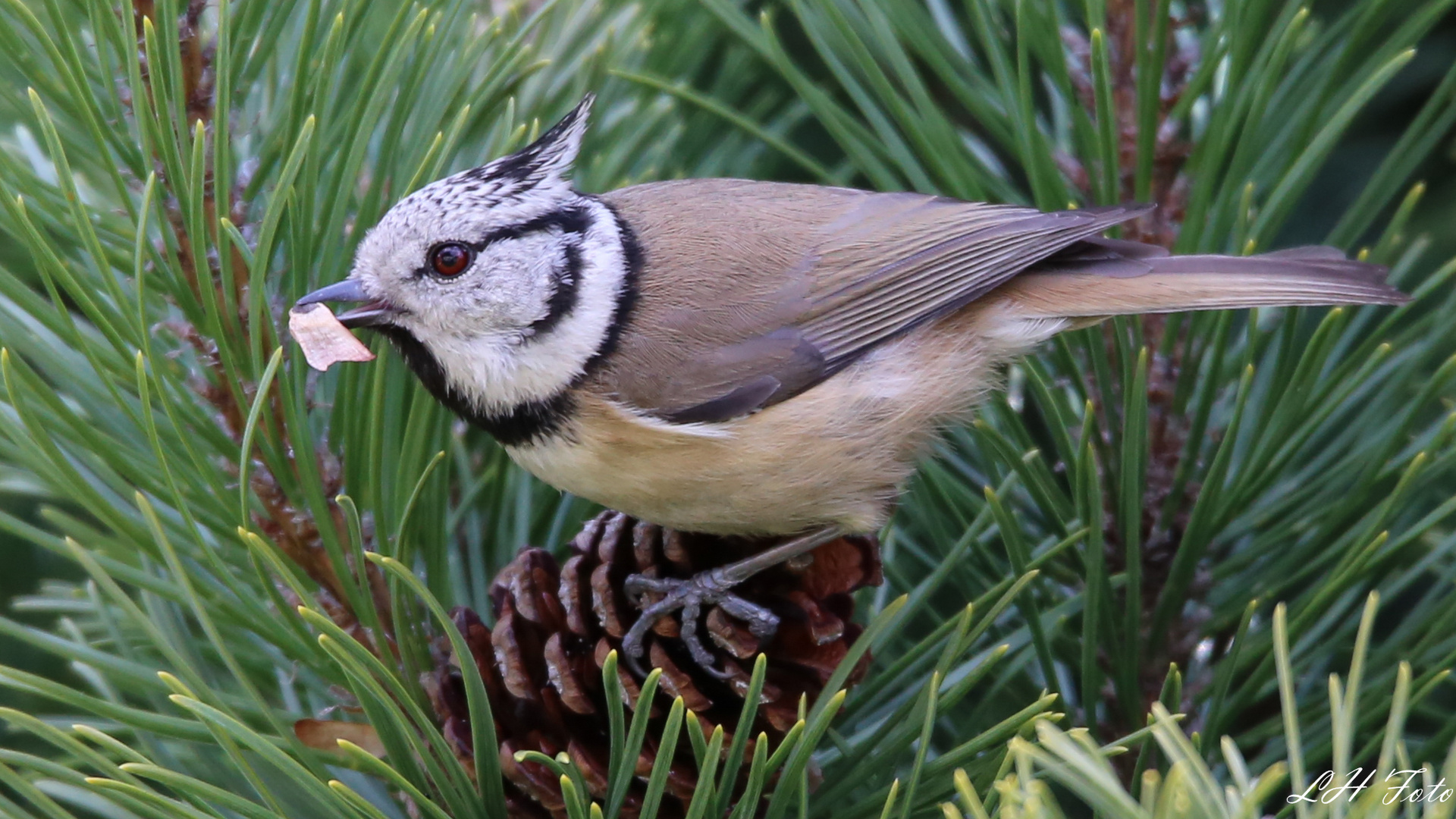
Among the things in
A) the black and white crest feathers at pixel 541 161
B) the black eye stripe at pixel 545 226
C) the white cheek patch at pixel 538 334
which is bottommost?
the white cheek patch at pixel 538 334

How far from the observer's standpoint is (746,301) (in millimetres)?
1592

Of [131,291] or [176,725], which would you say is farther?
[131,291]

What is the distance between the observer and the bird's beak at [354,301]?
1.17 metres

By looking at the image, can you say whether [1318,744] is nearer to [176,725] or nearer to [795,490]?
[795,490]

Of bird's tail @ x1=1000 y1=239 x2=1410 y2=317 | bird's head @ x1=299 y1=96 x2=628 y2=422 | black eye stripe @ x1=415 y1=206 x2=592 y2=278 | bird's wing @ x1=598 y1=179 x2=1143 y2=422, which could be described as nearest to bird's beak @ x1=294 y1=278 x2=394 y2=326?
bird's head @ x1=299 y1=96 x2=628 y2=422

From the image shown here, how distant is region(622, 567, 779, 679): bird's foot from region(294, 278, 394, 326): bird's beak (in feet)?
1.28

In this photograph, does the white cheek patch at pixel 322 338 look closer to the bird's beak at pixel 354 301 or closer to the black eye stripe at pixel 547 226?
the bird's beak at pixel 354 301

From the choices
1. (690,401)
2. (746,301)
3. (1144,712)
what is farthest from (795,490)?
(1144,712)

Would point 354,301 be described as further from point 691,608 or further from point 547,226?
point 691,608

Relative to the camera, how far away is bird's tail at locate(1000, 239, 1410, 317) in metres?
1.34

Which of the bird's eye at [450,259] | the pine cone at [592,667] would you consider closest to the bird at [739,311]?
the bird's eye at [450,259]

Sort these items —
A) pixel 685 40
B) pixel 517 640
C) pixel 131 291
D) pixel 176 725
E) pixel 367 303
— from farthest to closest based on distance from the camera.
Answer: pixel 685 40 → pixel 367 303 → pixel 131 291 → pixel 517 640 → pixel 176 725

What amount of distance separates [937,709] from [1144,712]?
0.34 metres

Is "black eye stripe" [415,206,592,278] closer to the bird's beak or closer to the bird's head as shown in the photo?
the bird's head
